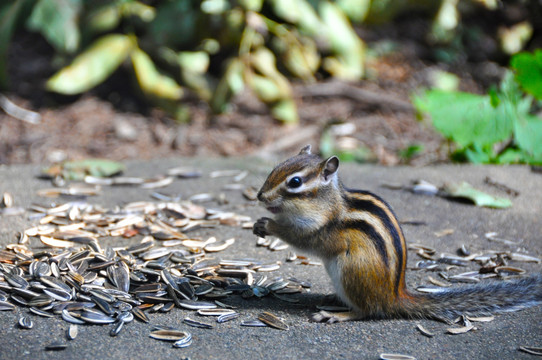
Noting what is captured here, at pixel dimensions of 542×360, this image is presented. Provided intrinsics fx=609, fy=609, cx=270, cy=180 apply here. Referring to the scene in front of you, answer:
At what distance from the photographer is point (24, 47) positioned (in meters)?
9.25

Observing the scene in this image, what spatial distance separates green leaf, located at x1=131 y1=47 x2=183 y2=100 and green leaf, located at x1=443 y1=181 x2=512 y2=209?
3972 millimetres

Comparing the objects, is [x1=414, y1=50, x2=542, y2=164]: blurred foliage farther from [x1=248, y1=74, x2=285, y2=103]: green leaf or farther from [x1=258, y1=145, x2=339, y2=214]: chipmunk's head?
[x1=258, y1=145, x2=339, y2=214]: chipmunk's head

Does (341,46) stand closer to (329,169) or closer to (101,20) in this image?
(101,20)

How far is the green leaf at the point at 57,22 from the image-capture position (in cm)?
717

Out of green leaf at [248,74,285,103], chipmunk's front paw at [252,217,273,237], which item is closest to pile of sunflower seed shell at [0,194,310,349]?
chipmunk's front paw at [252,217,273,237]

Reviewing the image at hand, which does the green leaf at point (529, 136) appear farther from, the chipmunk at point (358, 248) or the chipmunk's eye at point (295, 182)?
the chipmunk's eye at point (295, 182)

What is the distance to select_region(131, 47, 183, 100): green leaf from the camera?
25.1ft

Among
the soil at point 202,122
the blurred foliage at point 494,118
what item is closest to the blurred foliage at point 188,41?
the soil at point 202,122

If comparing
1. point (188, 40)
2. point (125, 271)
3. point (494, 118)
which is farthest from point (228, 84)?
point (125, 271)

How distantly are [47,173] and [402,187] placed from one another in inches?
121

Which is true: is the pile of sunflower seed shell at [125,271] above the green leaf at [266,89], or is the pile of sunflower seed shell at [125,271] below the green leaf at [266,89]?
A: below

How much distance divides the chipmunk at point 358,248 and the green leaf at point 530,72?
10.3 feet

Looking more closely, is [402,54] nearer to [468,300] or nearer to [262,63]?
[262,63]

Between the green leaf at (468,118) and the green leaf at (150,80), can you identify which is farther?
the green leaf at (150,80)
